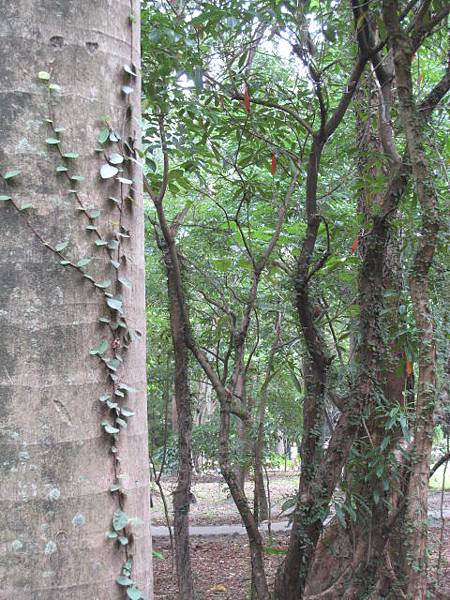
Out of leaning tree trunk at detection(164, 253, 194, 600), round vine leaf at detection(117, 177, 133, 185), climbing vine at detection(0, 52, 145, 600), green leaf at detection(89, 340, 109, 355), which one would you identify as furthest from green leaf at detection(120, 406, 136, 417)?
leaning tree trunk at detection(164, 253, 194, 600)

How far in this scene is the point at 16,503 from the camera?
124cm

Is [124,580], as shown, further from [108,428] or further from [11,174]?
[11,174]

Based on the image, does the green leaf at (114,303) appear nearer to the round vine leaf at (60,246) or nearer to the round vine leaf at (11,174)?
the round vine leaf at (60,246)

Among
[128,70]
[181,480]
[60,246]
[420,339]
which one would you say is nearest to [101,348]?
[60,246]

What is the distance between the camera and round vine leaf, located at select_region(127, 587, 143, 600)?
1.35m

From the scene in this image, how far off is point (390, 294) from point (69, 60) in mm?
2686

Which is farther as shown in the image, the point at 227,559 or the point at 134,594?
the point at 227,559

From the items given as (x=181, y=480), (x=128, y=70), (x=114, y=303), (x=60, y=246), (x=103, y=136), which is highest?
(x=128, y=70)

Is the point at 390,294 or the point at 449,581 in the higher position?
the point at 390,294

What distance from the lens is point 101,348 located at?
135 cm

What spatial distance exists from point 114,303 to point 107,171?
0.30m

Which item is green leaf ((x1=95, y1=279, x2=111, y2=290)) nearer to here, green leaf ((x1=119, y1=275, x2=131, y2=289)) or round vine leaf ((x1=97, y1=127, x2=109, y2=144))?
green leaf ((x1=119, y1=275, x2=131, y2=289))

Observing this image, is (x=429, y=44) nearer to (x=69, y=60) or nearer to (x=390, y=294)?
(x=390, y=294)

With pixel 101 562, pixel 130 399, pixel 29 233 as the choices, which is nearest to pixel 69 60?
pixel 29 233
